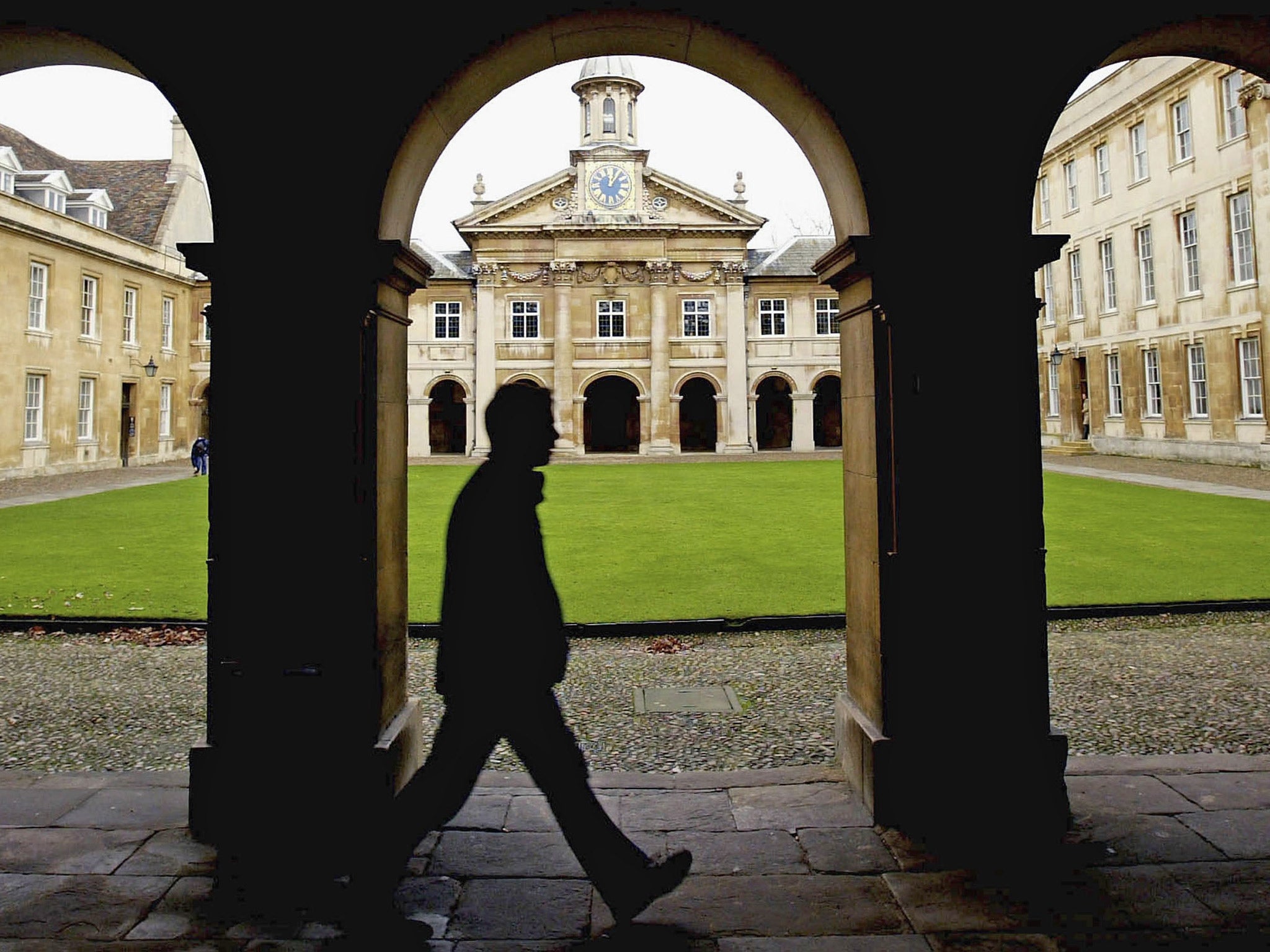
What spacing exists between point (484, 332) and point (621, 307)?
5.89 meters

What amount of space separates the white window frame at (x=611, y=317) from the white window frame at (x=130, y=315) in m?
17.2

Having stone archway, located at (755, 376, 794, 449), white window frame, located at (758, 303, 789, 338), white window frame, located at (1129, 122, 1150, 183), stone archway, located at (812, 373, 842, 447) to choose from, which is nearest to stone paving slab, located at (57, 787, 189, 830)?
white window frame, located at (1129, 122, 1150, 183)

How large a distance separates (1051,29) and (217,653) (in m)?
4.14

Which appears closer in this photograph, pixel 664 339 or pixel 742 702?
pixel 742 702

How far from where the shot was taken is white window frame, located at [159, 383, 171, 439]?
110 feet

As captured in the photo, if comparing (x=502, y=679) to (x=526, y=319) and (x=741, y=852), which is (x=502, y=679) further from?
(x=526, y=319)

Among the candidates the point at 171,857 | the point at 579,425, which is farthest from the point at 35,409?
the point at 171,857

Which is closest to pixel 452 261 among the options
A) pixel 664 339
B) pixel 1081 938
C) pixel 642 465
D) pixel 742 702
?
pixel 664 339

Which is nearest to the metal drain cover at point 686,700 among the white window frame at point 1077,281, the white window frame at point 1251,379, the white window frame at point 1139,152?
the white window frame at point 1251,379

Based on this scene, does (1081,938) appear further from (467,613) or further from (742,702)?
(742,702)

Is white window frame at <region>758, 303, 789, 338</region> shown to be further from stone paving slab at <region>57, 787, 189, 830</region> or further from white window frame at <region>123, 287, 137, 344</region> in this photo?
stone paving slab at <region>57, 787, 189, 830</region>

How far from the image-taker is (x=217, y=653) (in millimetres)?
3557

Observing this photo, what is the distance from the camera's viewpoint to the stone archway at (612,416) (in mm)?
42156

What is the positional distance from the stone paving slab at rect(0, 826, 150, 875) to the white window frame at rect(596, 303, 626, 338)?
35627mm
